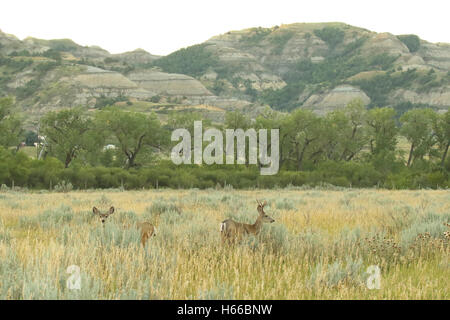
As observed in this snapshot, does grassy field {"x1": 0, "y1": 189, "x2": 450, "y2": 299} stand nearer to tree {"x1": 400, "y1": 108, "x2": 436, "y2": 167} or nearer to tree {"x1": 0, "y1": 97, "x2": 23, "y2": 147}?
tree {"x1": 0, "y1": 97, "x2": 23, "y2": 147}

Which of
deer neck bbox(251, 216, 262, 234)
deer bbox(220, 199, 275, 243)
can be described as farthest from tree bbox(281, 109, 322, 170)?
deer bbox(220, 199, 275, 243)

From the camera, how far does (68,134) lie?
5112cm

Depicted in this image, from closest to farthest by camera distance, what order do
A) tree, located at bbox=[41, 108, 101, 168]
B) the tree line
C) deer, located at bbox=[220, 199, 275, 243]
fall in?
1. deer, located at bbox=[220, 199, 275, 243]
2. the tree line
3. tree, located at bbox=[41, 108, 101, 168]

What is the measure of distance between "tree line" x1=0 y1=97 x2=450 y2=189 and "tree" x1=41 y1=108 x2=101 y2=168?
123mm

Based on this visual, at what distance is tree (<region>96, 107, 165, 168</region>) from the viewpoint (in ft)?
166

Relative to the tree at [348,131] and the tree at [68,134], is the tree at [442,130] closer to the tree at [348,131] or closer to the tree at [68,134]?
the tree at [348,131]

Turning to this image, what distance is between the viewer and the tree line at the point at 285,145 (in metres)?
43.4

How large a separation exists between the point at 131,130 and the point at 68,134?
811 cm

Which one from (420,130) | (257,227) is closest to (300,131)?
(420,130)

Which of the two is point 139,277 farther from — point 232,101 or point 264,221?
point 232,101

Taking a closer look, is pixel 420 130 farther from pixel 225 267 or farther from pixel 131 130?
pixel 225 267

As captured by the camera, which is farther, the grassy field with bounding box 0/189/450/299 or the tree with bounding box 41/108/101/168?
the tree with bounding box 41/108/101/168

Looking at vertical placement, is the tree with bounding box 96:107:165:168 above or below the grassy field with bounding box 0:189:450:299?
below

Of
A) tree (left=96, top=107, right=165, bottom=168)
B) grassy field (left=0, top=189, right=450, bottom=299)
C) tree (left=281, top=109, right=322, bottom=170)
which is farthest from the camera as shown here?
tree (left=281, top=109, right=322, bottom=170)
